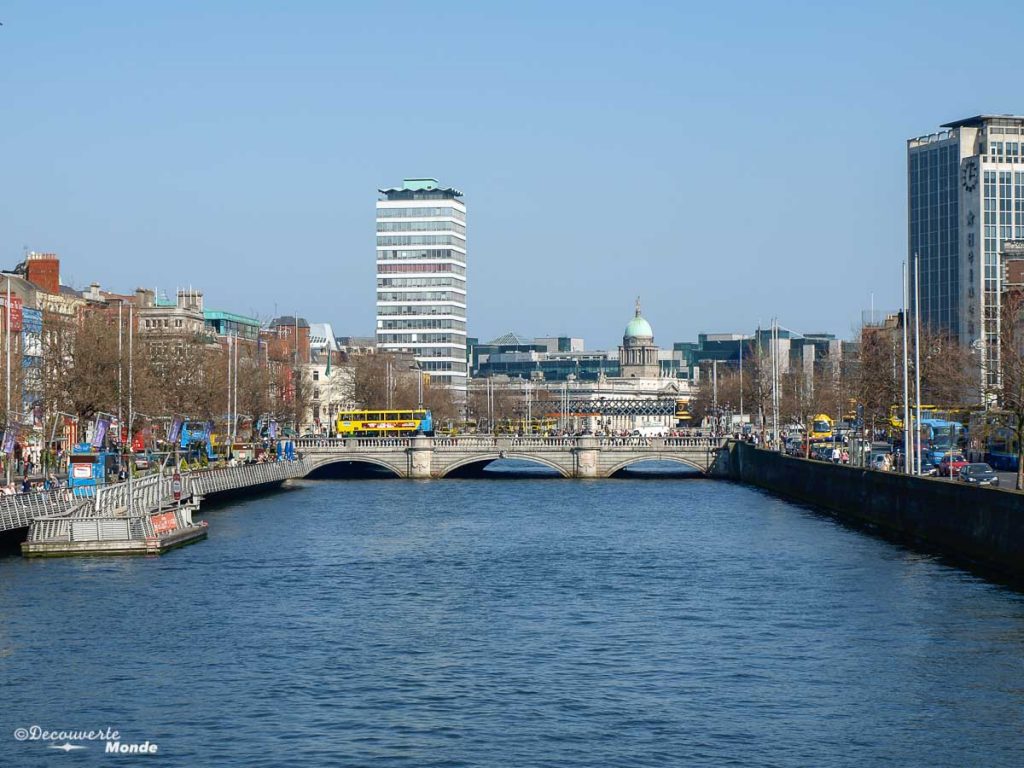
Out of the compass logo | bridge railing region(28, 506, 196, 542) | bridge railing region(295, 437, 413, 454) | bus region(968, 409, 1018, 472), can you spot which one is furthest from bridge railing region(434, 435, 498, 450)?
the compass logo

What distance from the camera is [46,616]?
47719mm

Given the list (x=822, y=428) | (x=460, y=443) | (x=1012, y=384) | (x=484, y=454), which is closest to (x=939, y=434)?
(x=484, y=454)

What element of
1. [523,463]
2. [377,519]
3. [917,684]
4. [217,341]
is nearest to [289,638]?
[917,684]

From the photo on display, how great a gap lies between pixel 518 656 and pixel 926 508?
29840 mm

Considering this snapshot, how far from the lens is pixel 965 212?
584 ft

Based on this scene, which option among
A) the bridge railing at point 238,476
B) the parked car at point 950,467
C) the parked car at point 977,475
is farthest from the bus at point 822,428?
the parked car at point 977,475

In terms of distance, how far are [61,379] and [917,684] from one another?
6296 cm

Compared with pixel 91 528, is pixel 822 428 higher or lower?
higher

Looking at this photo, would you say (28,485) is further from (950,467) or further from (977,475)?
(977,475)

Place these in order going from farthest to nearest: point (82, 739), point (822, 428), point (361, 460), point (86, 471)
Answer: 1. point (822, 428)
2. point (361, 460)
3. point (86, 471)
4. point (82, 739)

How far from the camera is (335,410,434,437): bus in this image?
15275 cm

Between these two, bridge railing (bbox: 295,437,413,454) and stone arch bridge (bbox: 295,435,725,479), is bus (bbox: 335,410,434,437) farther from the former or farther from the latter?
stone arch bridge (bbox: 295,435,725,479)

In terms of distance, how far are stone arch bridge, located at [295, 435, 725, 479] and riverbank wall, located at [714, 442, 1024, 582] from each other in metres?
27.3

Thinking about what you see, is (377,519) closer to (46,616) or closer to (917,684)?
(46,616)
